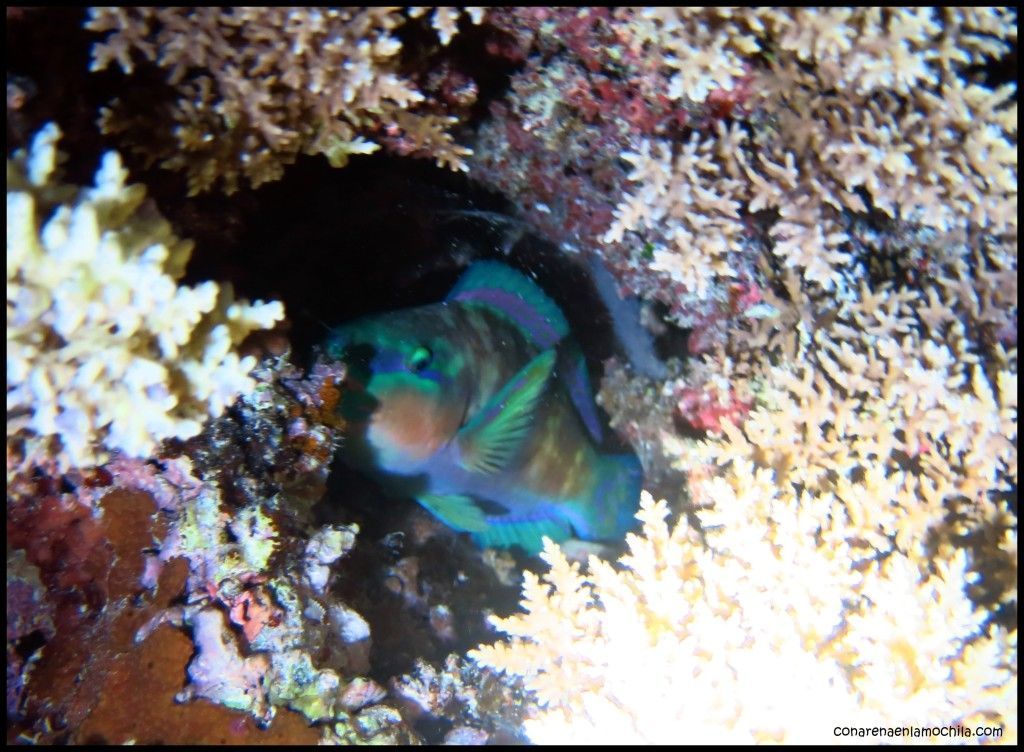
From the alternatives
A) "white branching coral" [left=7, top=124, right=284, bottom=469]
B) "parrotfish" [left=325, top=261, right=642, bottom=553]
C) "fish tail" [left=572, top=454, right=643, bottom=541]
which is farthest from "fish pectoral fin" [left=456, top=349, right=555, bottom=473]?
"white branching coral" [left=7, top=124, right=284, bottom=469]

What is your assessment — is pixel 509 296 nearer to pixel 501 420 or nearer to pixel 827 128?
pixel 501 420

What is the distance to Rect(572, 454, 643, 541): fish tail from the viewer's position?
13.9 ft

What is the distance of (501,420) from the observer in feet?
11.6

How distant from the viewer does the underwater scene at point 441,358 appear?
1.79 m

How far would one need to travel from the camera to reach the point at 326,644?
7.79ft

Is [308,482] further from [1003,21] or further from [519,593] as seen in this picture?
[1003,21]

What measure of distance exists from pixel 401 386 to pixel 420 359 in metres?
0.16

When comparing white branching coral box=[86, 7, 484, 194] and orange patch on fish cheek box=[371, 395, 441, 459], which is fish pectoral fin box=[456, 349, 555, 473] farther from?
white branching coral box=[86, 7, 484, 194]

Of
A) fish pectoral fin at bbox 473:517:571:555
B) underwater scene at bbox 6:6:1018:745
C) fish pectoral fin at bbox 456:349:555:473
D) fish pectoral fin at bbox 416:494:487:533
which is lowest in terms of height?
fish pectoral fin at bbox 473:517:571:555

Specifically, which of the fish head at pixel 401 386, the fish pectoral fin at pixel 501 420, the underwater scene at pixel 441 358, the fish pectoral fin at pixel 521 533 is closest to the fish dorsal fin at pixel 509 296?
the fish head at pixel 401 386

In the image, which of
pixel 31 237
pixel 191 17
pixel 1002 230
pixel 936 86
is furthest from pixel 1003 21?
pixel 31 237

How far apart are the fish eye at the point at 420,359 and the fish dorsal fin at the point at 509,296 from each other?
0.75 metres

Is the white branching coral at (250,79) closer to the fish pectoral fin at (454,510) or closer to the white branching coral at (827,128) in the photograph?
the white branching coral at (827,128)

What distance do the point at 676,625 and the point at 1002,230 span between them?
185 cm
